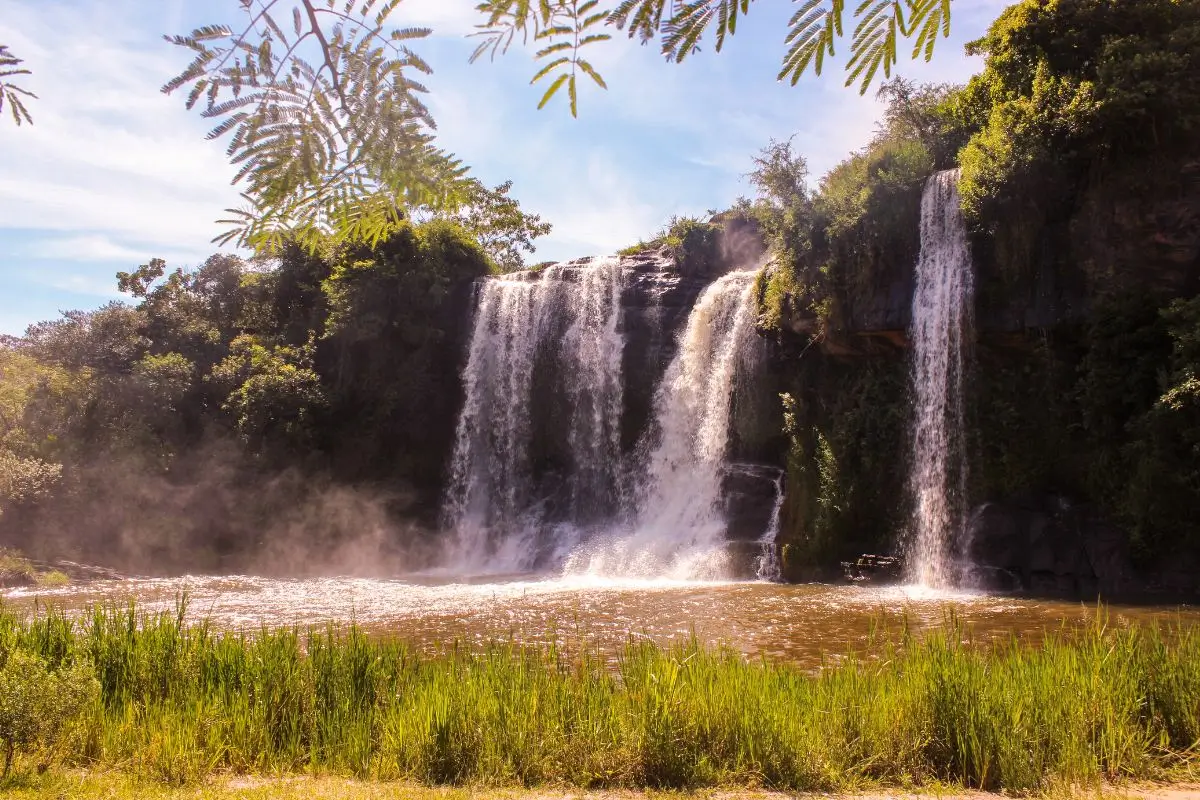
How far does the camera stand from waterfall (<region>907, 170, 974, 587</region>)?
658 inches

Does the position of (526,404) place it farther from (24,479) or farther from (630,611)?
(24,479)

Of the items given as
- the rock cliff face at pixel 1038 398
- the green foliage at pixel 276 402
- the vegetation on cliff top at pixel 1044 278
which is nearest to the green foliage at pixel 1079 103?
the vegetation on cliff top at pixel 1044 278

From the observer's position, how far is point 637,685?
5703 millimetres

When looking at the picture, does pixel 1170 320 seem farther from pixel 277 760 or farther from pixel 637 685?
pixel 277 760

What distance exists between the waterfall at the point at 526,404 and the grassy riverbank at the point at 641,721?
56.2 ft

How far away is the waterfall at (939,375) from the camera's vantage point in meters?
16.7

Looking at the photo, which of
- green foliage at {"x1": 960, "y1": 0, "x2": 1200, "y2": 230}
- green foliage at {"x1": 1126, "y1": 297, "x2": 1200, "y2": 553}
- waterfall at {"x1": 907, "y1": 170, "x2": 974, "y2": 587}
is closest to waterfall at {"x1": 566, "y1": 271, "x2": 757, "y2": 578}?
waterfall at {"x1": 907, "y1": 170, "x2": 974, "y2": 587}

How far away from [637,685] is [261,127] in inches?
173

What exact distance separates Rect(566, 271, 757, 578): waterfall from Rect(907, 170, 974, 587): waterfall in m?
4.45

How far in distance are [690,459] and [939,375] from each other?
21.8ft

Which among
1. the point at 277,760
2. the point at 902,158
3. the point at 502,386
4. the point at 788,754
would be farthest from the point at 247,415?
the point at 788,754

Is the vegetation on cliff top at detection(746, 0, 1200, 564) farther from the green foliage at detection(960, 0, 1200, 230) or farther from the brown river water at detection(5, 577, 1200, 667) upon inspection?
the brown river water at detection(5, 577, 1200, 667)

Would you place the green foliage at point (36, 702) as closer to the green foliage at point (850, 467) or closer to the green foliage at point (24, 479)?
the green foliage at point (850, 467)

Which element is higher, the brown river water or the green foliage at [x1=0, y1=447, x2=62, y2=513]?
the green foliage at [x1=0, y1=447, x2=62, y2=513]
